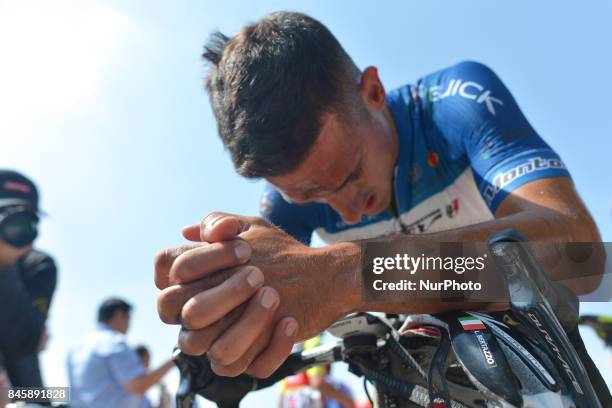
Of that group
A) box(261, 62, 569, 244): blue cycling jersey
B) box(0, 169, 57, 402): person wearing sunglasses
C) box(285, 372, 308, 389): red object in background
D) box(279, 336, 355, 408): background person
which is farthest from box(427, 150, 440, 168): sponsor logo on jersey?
box(285, 372, 308, 389): red object in background

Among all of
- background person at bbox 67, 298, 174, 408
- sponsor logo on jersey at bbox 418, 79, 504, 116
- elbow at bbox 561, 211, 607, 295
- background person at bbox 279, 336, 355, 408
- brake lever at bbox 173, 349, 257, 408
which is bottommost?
background person at bbox 279, 336, 355, 408

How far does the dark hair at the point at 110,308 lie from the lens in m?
5.16

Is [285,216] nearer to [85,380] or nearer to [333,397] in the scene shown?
[85,380]

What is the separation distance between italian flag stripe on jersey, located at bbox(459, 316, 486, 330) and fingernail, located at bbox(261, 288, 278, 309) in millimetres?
318

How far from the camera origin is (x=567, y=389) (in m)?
0.85

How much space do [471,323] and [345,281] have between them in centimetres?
29

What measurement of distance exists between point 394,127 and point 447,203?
0.33 metres

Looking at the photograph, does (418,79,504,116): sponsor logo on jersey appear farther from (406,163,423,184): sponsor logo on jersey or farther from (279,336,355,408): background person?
(279,336,355,408): background person

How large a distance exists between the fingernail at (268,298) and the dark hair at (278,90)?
0.81m

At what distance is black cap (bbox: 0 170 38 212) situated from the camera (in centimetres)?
326

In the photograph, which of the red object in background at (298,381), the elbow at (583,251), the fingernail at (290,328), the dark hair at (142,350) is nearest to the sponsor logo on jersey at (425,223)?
the elbow at (583,251)

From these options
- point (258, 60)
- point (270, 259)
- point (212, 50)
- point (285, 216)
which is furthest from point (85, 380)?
point (270, 259)

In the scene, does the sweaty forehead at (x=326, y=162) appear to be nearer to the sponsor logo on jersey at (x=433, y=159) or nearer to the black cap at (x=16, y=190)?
the sponsor logo on jersey at (x=433, y=159)

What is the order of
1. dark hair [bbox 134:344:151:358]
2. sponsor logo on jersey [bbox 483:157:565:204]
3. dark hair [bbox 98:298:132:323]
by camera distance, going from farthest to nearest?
1. dark hair [bbox 134:344:151:358]
2. dark hair [bbox 98:298:132:323]
3. sponsor logo on jersey [bbox 483:157:565:204]
